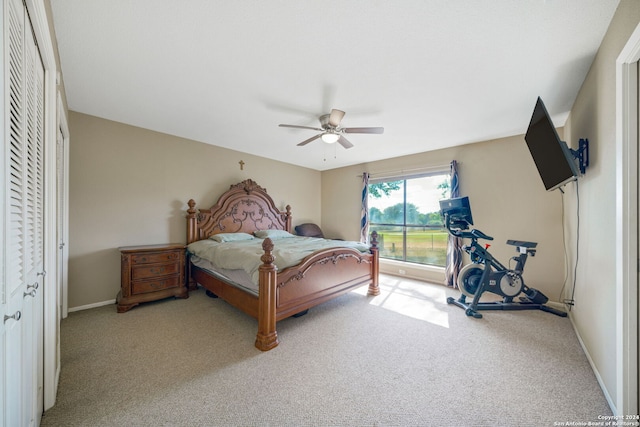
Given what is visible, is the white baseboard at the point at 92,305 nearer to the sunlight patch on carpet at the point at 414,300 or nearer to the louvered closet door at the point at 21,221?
the louvered closet door at the point at 21,221

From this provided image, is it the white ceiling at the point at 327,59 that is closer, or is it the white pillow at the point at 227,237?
the white ceiling at the point at 327,59

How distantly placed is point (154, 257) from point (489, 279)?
14.5 feet

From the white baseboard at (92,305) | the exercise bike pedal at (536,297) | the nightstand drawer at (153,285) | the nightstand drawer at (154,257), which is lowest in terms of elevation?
the white baseboard at (92,305)

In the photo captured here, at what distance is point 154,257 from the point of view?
10.2 feet

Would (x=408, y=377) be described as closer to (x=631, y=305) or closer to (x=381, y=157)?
(x=631, y=305)

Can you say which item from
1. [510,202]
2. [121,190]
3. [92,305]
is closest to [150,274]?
[92,305]

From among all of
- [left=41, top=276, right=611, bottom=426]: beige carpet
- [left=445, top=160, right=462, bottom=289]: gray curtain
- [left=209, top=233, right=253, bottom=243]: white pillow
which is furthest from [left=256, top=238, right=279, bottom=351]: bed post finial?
[left=445, top=160, right=462, bottom=289]: gray curtain

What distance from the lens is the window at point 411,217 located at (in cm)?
441

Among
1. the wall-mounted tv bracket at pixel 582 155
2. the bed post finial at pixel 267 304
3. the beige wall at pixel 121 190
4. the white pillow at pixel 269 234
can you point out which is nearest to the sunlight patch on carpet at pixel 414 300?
the bed post finial at pixel 267 304

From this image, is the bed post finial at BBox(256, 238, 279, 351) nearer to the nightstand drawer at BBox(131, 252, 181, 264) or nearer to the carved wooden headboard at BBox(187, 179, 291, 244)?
the nightstand drawer at BBox(131, 252, 181, 264)

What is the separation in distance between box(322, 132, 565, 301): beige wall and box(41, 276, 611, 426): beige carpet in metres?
0.84

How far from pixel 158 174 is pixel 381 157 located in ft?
13.1

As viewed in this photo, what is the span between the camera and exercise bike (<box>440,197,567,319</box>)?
9.79 ft

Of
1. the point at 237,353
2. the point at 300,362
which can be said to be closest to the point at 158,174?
the point at 237,353
